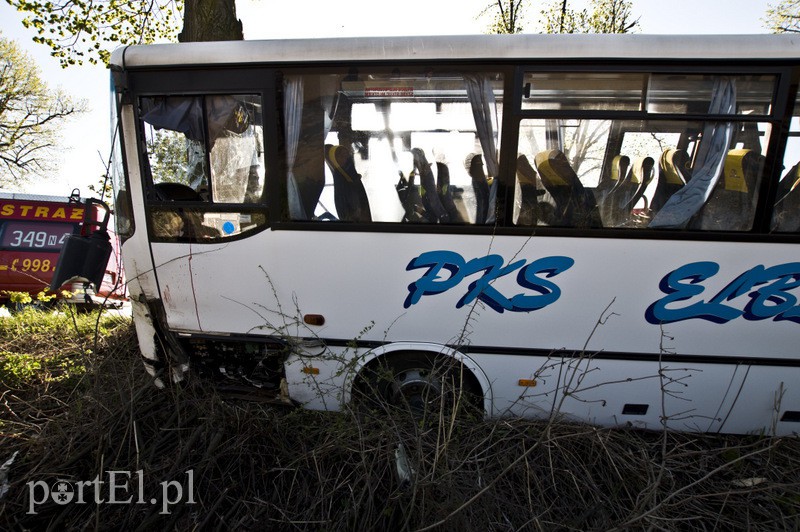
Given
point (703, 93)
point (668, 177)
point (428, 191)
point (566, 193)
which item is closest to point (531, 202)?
point (566, 193)

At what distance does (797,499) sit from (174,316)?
433 cm

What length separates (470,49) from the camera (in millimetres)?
3027

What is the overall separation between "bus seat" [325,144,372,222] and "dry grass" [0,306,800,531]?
145 centimetres

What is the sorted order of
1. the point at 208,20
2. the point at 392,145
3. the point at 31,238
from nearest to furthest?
the point at 392,145 < the point at 208,20 < the point at 31,238

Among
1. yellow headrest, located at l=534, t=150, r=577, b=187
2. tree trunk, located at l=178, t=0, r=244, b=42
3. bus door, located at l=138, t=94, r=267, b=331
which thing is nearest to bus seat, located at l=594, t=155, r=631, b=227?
yellow headrest, located at l=534, t=150, r=577, b=187

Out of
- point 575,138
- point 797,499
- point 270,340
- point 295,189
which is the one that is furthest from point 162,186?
point 797,499

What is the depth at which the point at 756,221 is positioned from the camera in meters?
3.03

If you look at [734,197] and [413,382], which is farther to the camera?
[413,382]

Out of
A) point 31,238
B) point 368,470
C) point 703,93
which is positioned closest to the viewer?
point 368,470

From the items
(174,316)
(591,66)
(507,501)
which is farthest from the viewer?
(174,316)

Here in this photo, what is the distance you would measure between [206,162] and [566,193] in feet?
8.74

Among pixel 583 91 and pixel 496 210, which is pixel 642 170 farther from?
pixel 496 210

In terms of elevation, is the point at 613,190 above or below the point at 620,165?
below

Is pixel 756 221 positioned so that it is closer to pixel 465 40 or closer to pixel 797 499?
pixel 797 499
